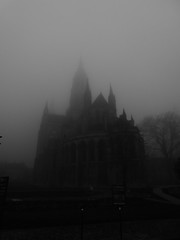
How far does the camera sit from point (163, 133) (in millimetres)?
46594

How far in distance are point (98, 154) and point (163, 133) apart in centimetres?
1609

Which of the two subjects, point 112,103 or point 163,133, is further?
point 112,103

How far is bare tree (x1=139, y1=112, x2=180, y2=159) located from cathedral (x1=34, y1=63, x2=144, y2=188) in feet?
12.0

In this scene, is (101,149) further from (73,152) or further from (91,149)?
(73,152)

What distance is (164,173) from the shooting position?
64312mm

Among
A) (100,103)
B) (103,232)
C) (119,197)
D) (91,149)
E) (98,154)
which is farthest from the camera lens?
(100,103)

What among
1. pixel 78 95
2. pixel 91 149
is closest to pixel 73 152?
pixel 91 149

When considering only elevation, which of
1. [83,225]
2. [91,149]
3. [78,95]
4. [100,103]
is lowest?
[83,225]

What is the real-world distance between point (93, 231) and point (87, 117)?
2262 inches

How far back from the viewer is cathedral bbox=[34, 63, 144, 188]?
4931 centimetres

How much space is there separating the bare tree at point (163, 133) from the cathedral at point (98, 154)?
144 inches

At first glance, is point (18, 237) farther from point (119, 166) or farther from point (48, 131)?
point (48, 131)

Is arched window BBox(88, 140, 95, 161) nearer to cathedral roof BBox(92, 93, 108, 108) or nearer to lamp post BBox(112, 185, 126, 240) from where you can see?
cathedral roof BBox(92, 93, 108, 108)

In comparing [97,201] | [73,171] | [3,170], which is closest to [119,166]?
[73,171]
